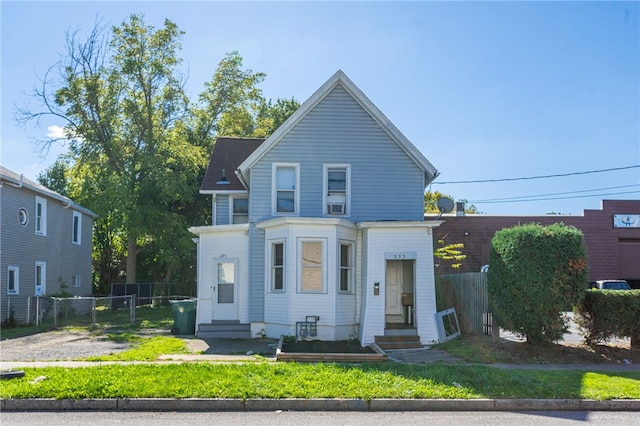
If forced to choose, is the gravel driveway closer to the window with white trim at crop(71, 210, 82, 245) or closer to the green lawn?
the green lawn

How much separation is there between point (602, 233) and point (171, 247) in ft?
81.6

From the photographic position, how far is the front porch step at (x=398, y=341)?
638 inches

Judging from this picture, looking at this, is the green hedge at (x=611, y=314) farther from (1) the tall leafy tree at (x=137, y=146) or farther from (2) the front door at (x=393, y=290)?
(1) the tall leafy tree at (x=137, y=146)

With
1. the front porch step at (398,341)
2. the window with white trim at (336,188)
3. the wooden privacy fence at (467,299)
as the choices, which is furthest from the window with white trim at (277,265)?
the wooden privacy fence at (467,299)

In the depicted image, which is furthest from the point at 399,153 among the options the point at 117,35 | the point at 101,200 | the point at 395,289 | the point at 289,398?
the point at 117,35

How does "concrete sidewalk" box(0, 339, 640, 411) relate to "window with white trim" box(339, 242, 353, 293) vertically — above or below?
below

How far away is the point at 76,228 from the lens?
3253 centimetres

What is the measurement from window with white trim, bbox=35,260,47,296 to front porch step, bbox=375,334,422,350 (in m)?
18.0

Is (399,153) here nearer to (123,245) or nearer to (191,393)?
(191,393)

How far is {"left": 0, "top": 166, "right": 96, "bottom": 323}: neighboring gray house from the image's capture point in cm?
2370

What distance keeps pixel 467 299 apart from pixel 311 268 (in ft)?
16.5

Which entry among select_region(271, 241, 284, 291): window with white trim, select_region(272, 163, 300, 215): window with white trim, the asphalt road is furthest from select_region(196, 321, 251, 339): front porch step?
the asphalt road

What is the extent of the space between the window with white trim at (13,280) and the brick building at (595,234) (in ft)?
64.9

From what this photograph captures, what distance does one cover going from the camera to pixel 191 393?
30.4ft
